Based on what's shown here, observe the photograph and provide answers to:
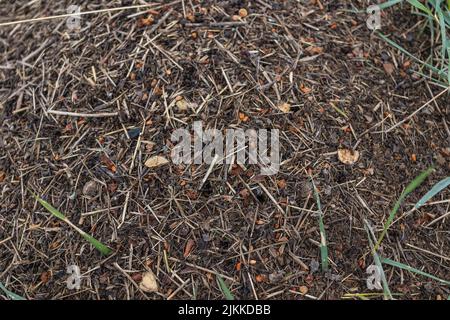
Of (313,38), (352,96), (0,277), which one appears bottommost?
(0,277)

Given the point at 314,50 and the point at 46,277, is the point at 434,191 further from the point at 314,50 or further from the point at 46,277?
the point at 46,277

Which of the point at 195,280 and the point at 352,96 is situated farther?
the point at 352,96

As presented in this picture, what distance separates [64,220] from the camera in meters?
1.50

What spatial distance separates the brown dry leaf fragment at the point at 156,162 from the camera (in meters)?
1.49

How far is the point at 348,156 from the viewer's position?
155 centimetres

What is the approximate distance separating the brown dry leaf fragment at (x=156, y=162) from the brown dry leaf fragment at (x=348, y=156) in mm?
545

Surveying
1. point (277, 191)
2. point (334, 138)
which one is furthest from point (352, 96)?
point (277, 191)

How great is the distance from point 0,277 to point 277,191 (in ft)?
2.92

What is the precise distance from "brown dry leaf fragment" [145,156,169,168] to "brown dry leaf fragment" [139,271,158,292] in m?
0.32

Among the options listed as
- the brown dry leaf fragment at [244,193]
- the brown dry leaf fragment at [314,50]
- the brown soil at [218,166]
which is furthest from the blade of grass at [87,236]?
the brown dry leaf fragment at [314,50]

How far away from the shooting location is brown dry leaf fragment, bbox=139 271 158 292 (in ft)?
4.63

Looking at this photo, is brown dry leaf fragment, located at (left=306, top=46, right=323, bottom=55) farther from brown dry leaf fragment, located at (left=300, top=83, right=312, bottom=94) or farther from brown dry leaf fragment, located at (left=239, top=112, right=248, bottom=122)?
brown dry leaf fragment, located at (left=239, top=112, right=248, bottom=122)
